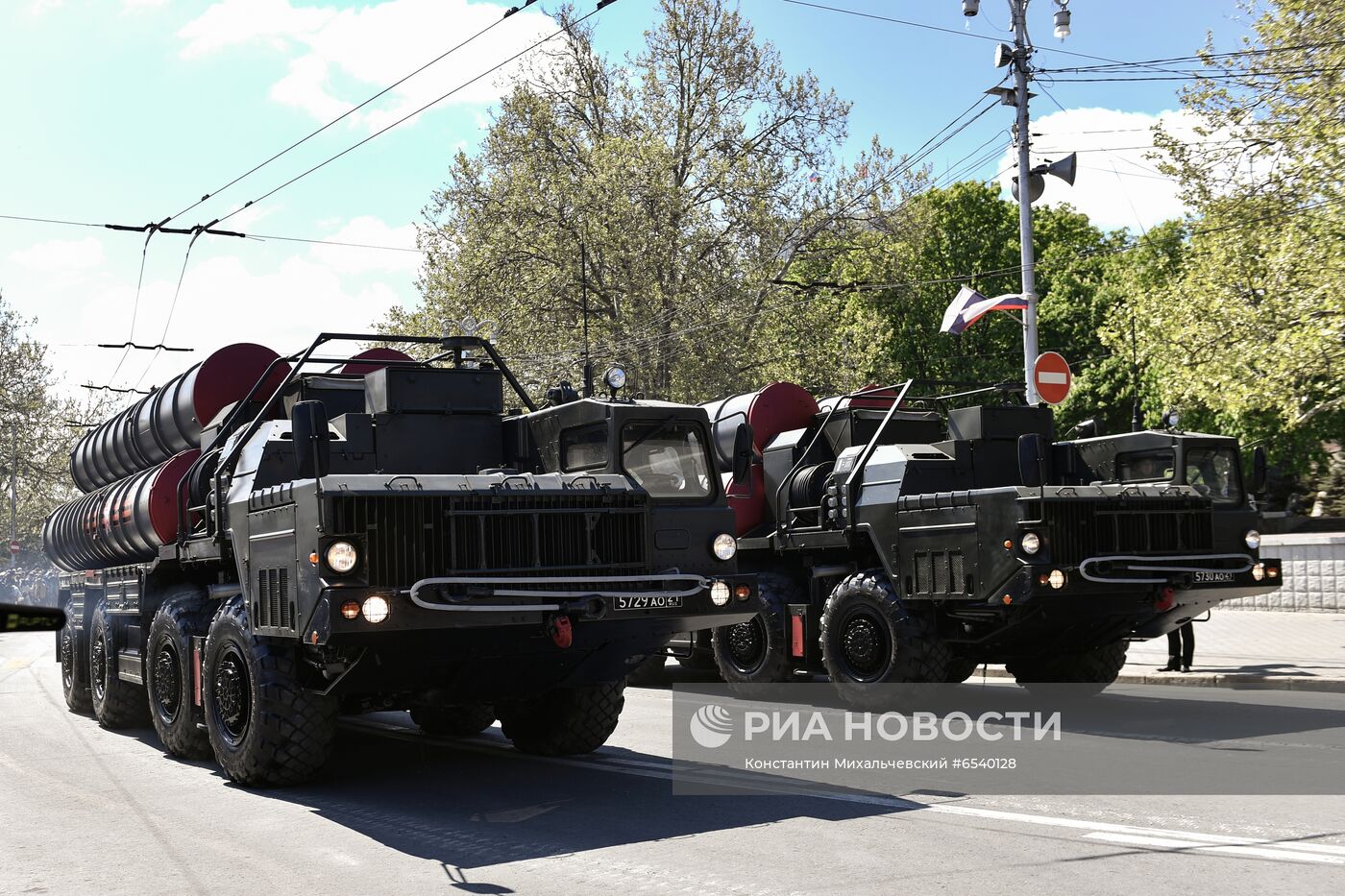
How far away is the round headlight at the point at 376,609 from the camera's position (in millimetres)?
7441

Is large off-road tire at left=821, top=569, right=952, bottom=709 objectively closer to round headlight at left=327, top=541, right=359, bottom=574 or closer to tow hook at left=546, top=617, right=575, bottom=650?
tow hook at left=546, top=617, right=575, bottom=650

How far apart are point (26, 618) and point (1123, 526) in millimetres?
10009

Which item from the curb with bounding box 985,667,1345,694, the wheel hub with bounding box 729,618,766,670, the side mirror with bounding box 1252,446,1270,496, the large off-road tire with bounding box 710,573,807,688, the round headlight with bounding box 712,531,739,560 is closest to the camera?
the round headlight with bounding box 712,531,739,560

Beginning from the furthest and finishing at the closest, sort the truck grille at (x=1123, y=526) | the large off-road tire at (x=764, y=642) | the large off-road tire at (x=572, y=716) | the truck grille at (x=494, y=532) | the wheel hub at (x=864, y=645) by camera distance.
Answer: the large off-road tire at (x=764, y=642) < the wheel hub at (x=864, y=645) < the truck grille at (x=1123, y=526) < the large off-road tire at (x=572, y=716) < the truck grille at (x=494, y=532)

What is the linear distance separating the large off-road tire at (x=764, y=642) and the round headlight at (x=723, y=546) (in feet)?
15.0

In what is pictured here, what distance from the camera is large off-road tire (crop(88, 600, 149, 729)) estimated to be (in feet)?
42.1

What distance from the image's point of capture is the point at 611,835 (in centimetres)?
711

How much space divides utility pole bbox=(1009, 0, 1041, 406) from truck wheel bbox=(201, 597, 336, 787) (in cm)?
1327

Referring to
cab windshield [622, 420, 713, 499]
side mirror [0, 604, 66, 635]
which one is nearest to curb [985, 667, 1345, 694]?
cab windshield [622, 420, 713, 499]

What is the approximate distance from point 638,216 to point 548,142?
467 cm

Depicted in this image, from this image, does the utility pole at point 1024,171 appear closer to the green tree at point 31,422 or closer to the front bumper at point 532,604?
the front bumper at point 532,604

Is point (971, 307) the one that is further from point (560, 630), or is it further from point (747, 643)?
point (560, 630)

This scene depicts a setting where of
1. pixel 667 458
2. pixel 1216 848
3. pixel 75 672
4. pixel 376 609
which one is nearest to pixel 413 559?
pixel 376 609

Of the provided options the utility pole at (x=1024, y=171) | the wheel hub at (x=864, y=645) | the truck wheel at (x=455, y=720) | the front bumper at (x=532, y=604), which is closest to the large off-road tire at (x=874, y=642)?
the wheel hub at (x=864, y=645)
